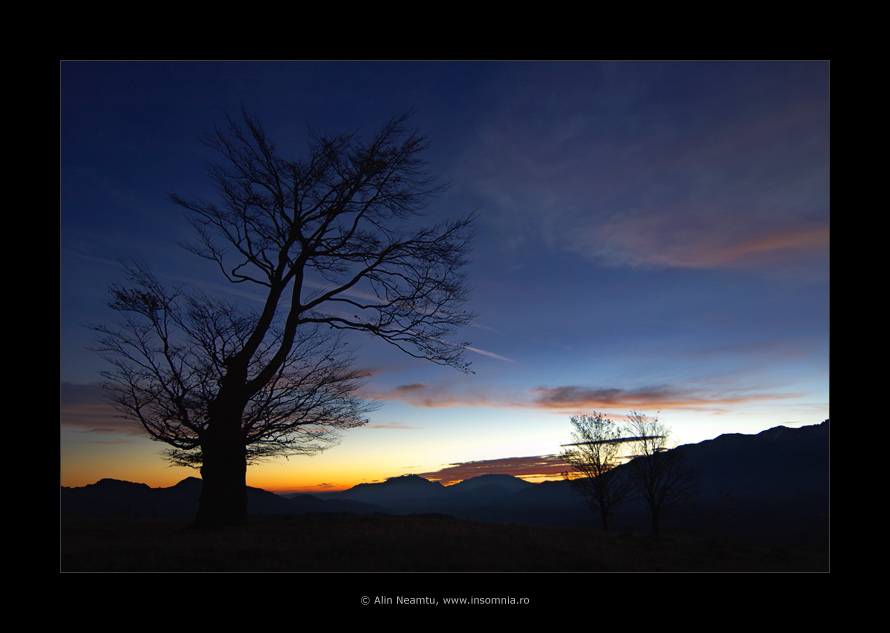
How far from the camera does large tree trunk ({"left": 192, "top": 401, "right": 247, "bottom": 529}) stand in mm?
12875

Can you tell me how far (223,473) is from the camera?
514 inches

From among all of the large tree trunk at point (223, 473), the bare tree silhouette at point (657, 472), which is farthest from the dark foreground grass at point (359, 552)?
the bare tree silhouette at point (657, 472)

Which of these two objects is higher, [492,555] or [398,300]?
[398,300]

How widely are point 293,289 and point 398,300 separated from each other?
328 cm

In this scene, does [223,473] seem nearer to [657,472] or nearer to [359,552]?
[359,552]

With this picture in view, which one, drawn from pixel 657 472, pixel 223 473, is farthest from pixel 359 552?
pixel 657 472

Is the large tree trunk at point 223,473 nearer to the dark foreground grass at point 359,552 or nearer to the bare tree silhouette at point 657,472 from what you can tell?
the dark foreground grass at point 359,552

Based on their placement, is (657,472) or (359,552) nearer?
(359,552)

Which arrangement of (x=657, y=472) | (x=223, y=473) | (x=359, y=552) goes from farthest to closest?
(x=657, y=472), (x=223, y=473), (x=359, y=552)

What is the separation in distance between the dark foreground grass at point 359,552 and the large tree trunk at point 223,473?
75 cm

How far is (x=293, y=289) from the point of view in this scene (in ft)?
46.6

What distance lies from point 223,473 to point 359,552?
6064 mm
